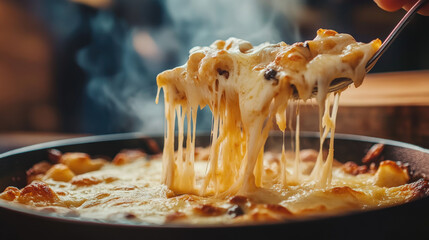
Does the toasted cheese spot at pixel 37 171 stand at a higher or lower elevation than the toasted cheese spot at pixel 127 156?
lower

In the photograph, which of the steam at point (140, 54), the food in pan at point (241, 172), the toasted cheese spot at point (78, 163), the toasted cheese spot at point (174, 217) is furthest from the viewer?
the steam at point (140, 54)

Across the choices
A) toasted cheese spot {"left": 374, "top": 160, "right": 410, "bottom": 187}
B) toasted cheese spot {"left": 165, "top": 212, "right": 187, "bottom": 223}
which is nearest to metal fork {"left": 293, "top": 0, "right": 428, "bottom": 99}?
toasted cheese spot {"left": 374, "top": 160, "right": 410, "bottom": 187}

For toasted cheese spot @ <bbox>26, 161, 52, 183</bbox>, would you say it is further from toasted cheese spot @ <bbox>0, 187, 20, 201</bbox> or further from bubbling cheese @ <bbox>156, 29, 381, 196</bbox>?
bubbling cheese @ <bbox>156, 29, 381, 196</bbox>

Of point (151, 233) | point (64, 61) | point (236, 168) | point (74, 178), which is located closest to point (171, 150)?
point (236, 168)

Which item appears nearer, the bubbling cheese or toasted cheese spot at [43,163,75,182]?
the bubbling cheese

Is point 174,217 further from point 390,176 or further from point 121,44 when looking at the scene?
point 121,44

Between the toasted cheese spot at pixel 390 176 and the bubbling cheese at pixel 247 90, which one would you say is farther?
the toasted cheese spot at pixel 390 176

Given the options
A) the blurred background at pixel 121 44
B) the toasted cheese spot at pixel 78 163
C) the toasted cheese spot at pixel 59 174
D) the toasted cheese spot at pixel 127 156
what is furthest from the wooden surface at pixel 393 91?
the toasted cheese spot at pixel 59 174

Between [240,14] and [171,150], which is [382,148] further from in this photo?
[240,14]

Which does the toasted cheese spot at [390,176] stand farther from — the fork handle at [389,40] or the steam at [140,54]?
the steam at [140,54]
